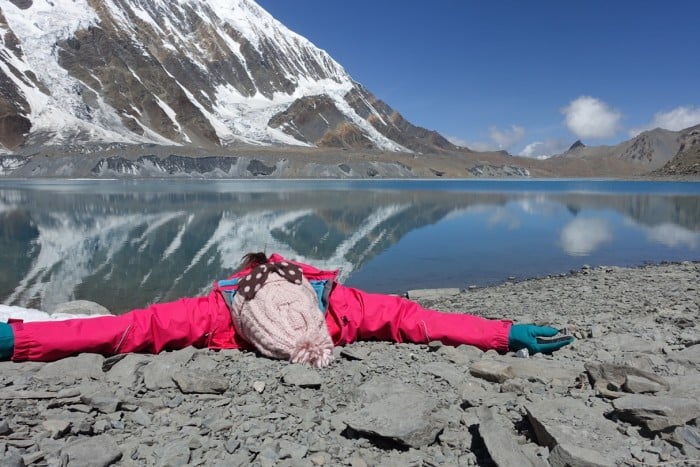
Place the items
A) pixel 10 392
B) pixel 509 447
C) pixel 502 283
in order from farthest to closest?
1. pixel 502 283
2. pixel 10 392
3. pixel 509 447

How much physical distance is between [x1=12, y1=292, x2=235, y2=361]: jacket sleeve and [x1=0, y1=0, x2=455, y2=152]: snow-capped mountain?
84.7 meters

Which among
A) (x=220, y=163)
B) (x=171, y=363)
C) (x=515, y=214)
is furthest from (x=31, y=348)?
(x=220, y=163)

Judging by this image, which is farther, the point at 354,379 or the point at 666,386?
the point at 354,379

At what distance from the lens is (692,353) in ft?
12.7

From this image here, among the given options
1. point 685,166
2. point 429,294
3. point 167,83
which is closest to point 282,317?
point 429,294

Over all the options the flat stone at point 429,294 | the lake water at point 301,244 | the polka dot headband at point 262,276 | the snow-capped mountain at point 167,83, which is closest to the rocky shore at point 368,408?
the polka dot headband at point 262,276

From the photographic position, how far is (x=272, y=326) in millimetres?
4070

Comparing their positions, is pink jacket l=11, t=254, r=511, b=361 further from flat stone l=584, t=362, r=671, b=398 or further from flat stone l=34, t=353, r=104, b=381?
flat stone l=584, t=362, r=671, b=398

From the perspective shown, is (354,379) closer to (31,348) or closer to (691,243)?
(31,348)

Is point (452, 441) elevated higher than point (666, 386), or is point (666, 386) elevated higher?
point (666, 386)

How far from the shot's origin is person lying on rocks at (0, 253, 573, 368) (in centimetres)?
391

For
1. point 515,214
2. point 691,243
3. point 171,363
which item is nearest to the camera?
point 171,363

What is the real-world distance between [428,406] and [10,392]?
2.50 meters

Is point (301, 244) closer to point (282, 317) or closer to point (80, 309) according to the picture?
point (80, 309)
